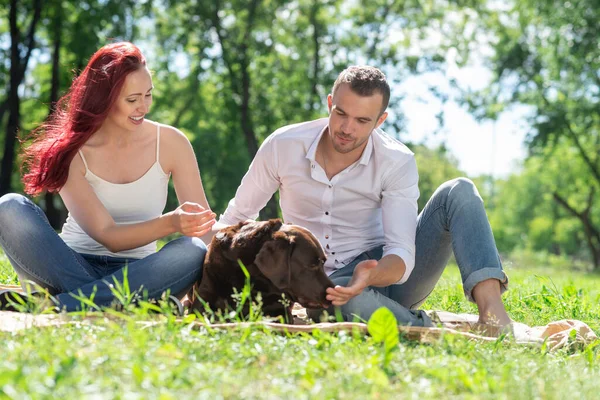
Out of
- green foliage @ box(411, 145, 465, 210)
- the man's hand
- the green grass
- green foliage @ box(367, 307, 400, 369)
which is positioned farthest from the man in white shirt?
green foliage @ box(411, 145, 465, 210)

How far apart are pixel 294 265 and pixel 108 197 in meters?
1.45

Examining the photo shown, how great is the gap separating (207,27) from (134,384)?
71.2 ft

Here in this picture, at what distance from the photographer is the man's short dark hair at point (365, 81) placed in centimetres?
470

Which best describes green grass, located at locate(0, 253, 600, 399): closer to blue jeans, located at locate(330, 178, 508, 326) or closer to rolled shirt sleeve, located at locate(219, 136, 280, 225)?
blue jeans, located at locate(330, 178, 508, 326)

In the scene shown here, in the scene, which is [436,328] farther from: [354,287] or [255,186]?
[255,186]

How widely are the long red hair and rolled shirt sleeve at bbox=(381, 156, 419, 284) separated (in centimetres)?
181

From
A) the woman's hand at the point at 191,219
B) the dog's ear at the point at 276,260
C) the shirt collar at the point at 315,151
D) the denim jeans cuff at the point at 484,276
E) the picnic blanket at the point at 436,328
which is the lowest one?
the picnic blanket at the point at 436,328

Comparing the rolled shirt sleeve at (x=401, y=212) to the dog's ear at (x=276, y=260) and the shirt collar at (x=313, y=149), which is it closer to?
the shirt collar at (x=313, y=149)

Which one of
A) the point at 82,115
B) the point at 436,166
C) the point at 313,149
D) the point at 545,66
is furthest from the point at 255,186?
the point at 436,166

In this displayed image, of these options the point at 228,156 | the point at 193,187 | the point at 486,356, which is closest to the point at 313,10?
the point at 228,156

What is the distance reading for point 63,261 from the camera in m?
4.47

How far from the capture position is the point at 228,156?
100ft

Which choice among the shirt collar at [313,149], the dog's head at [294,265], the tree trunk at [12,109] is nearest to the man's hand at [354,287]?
the dog's head at [294,265]

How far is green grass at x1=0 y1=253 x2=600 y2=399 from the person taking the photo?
2.59 metres
